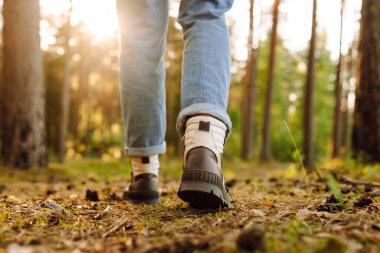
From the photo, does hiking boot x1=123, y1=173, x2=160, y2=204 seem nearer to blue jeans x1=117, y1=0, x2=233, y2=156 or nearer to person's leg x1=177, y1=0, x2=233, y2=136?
blue jeans x1=117, y1=0, x2=233, y2=156

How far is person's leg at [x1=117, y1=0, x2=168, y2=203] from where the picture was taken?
2.06 metres

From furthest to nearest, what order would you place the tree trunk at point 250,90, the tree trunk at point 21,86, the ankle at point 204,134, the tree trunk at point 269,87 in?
1. the tree trunk at point 250,90
2. the tree trunk at point 269,87
3. the tree trunk at point 21,86
4. the ankle at point 204,134

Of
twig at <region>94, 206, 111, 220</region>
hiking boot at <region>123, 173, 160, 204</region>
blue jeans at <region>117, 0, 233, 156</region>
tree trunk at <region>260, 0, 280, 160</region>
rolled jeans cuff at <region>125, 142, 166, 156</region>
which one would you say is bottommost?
→ twig at <region>94, 206, 111, 220</region>

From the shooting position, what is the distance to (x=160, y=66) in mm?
2211

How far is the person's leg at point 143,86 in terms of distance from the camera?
206cm

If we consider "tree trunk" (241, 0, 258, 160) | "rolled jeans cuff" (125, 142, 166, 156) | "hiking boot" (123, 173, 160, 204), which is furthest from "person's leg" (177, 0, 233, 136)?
"tree trunk" (241, 0, 258, 160)

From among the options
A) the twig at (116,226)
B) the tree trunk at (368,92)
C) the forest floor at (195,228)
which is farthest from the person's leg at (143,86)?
the tree trunk at (368,92)

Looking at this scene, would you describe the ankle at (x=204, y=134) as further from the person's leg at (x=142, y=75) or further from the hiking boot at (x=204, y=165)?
Result: the person's leg at (x=142, y=75)

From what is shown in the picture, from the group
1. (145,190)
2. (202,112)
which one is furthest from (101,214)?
(202,112)

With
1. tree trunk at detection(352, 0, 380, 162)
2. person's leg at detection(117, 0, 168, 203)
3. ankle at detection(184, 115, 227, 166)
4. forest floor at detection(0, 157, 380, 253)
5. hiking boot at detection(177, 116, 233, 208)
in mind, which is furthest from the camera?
tree trunk at detection(352, 0, 380, 162)

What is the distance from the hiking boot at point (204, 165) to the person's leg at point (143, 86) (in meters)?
0.47

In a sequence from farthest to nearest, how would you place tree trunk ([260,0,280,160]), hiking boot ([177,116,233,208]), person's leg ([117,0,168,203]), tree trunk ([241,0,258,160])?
tree trunk ([241,0,258,160]) → tree trunk ([260,0,280,160]) → person's leg ([117,0,168,203]) → hiking boot ([177,116,233,208])

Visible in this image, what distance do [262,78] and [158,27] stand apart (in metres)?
28.0

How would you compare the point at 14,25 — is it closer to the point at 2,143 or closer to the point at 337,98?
the point at 2,143
